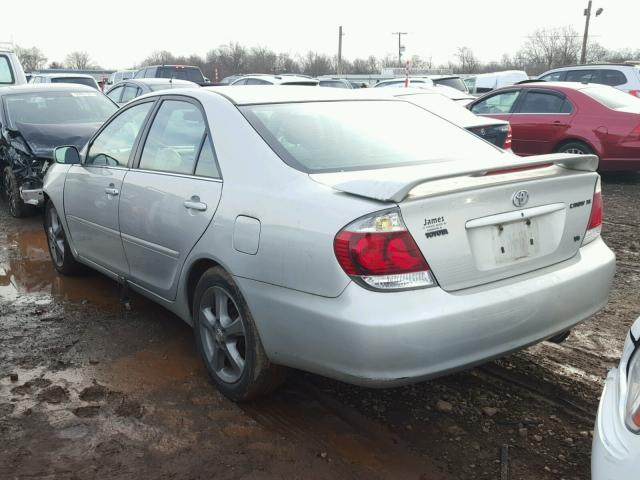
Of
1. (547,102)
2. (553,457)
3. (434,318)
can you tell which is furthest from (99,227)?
(547,102)

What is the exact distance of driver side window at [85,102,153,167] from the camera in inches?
165

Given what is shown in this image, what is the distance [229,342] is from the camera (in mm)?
3254

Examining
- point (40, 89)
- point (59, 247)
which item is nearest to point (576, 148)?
point (59, 247)

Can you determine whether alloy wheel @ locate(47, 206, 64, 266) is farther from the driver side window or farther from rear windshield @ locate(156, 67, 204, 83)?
rear windshield @ locate(156, 67, 204, 83)

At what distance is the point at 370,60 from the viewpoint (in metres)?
81.6

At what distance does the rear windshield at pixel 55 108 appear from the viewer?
27.2ft

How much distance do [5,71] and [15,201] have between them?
5314mm

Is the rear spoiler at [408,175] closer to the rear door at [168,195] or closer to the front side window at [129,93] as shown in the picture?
the rear door at [168,195]

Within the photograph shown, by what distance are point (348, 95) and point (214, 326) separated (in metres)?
1.64

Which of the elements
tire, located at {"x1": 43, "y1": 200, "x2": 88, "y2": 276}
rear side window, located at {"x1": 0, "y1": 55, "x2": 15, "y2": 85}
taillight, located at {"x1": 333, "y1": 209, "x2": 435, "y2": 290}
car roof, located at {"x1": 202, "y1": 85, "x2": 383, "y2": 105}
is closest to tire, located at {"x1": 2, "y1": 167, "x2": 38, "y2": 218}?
tire, located at {"x1": 43, "y1": 200, "x2": 88, "y2": 276}

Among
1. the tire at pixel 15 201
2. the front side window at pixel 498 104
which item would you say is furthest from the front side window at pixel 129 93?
the front side window at pixel 498 104

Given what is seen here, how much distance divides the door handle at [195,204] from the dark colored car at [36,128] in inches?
177

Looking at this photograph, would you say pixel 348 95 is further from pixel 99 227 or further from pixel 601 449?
pixel 601 449

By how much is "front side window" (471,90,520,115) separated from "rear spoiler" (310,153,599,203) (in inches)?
313
